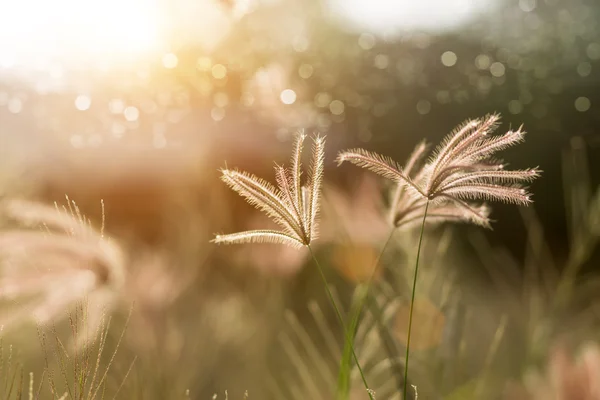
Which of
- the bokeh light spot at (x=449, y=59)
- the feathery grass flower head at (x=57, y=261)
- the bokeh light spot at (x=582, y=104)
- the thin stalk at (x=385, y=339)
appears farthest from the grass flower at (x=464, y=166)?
the bokeh light spot at (x=582, y=104)

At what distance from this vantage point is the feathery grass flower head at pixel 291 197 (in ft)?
1.45

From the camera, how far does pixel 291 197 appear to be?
1.49 feet

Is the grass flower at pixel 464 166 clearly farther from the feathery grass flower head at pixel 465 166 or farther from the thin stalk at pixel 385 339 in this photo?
the thin stalk at pixel 385 339

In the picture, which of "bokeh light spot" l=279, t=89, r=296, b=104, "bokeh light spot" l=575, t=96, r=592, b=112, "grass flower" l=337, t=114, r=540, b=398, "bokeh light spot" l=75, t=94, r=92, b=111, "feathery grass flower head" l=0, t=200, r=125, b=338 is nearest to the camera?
"grass flower" l=337, t=114, r=540, b=398

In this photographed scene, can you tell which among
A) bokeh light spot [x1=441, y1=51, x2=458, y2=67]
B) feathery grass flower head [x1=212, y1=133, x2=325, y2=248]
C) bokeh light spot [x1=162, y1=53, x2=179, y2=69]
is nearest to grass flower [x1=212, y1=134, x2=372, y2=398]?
feathery grass flower head [x1=212, y1=133, x2=325, y2=248]

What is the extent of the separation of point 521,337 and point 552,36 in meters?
1.55

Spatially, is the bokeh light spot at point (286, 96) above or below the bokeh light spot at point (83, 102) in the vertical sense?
below

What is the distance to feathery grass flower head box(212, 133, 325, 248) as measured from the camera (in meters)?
0.44

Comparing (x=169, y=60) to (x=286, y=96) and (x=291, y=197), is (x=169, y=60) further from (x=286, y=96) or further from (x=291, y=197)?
(x=291, y=197)

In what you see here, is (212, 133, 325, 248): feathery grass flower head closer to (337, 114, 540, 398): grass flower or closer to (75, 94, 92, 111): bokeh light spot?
(337, 114, 540, 398): grass flower

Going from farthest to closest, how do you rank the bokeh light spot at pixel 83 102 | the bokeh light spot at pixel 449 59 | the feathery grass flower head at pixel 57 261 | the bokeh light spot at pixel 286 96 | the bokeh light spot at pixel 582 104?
the bokeh light spot at pixel 582 104 < the bokeh light spot at pixel 449 59 < the bokeh light spot at pixel 83 102 < the bokeh light spot at pixel 286 96 < the feathery grass flower head at pixel 57 261

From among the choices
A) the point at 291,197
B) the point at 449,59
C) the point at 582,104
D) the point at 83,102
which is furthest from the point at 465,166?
the point at 582,104

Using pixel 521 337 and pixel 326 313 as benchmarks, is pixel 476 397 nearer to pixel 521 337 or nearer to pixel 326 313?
pixel 521 337

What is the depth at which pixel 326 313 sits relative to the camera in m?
1.59
